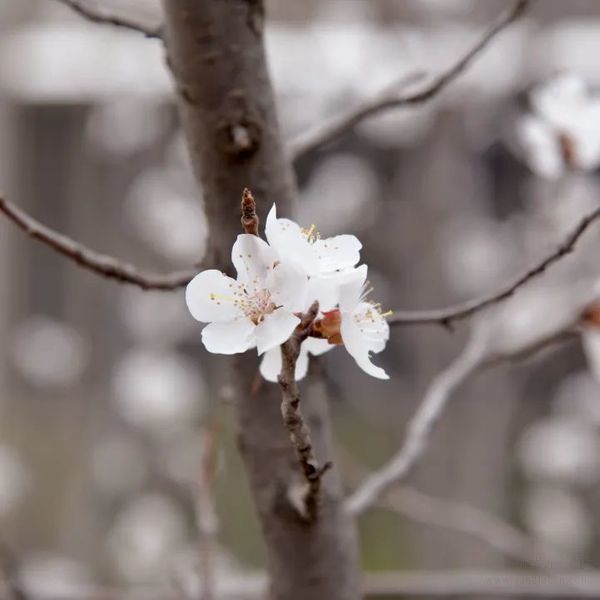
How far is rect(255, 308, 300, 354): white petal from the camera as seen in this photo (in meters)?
0.49

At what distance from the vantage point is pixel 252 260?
1.70ft

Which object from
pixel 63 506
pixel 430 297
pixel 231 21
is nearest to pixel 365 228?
pixel 430 297

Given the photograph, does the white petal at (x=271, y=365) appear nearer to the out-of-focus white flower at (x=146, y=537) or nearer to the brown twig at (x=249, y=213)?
the brown twig at (x=249, y=213)

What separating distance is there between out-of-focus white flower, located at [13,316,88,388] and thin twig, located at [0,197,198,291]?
413 cm

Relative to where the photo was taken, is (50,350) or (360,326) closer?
(360,326)

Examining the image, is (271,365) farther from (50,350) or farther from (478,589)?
(50,350)

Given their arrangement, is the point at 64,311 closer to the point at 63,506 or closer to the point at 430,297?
the point at 63,506

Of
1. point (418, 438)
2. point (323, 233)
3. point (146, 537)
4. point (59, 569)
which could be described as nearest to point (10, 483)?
point (146, 537)

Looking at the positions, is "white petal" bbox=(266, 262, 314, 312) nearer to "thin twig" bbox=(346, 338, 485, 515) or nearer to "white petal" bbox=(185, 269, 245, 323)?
"white petal" bbox=(185, 269, 245, 323)

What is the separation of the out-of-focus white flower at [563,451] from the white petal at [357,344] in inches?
142

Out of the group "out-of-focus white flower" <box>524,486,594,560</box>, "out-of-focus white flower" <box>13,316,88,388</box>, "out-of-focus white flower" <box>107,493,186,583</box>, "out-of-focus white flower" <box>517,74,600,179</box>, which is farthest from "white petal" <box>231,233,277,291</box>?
"out-of-focus white flower" <box>13,316,88,388</box>

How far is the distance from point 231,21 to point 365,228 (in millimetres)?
3227

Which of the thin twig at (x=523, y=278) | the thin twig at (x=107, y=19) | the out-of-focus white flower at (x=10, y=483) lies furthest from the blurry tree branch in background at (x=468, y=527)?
the out-of-focus white flower at (x=10, y=483)

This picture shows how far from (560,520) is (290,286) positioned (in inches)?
147
